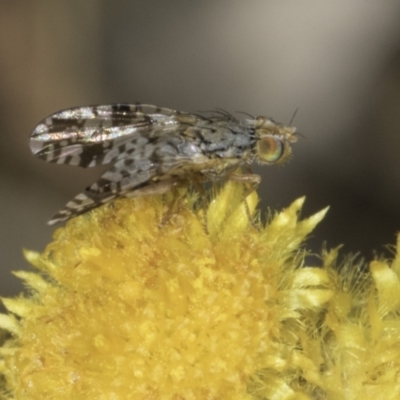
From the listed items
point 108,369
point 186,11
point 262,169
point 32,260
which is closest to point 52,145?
point 32,260

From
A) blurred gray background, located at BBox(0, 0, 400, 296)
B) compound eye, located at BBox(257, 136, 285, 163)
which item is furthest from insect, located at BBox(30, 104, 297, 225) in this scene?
blurred gray background, located at BBox(0, 0, 400, 296)

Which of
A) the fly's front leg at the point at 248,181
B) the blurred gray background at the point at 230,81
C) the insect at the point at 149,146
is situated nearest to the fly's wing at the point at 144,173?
the insect at the point at 149,146

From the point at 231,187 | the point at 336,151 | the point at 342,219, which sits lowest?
the point at 342,219

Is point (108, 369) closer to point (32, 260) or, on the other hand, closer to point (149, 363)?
point (149, 363)

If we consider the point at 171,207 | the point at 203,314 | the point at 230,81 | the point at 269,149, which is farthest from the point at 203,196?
the point at 230,81

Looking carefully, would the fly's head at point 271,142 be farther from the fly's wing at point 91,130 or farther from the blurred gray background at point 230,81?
the blurred gray background at point 230,81
